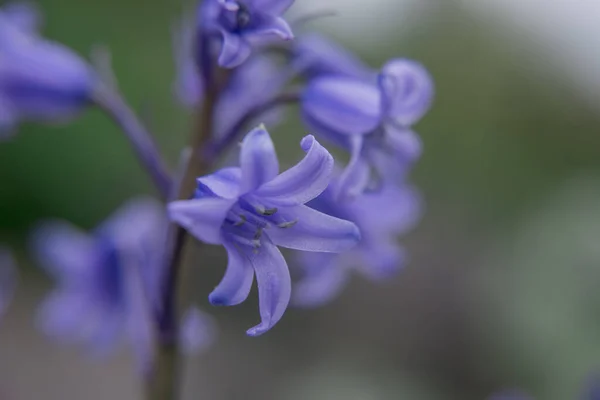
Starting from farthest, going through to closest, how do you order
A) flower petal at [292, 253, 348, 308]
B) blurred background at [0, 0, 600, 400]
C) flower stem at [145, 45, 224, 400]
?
blurred background at [0, 0, 600, 400]
flower petal at [292, 253, 348, 308]
flower stem at [145, 45, 224, 400]

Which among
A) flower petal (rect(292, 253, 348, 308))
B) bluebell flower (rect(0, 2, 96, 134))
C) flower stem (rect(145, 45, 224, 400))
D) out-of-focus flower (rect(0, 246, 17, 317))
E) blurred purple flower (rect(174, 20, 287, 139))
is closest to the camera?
flower stem (rect(145, 45, 224, 400))

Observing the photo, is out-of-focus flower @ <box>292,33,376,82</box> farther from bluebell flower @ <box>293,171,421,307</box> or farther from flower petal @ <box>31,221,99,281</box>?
flower petal @ <box>31,221,99,281</box>

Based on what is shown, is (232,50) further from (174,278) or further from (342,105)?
(174,278)

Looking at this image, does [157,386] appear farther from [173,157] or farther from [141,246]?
[173,157]

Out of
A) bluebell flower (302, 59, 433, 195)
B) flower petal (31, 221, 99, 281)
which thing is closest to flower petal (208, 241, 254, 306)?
bluebell flower (302, 59, 433, 195)

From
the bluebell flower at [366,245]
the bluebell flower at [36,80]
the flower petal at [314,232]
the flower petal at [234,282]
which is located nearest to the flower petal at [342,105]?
the bluebell flower at [366,245]

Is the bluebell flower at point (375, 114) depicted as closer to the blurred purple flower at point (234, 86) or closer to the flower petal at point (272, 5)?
the blurred purple flower at point (234, 86)
